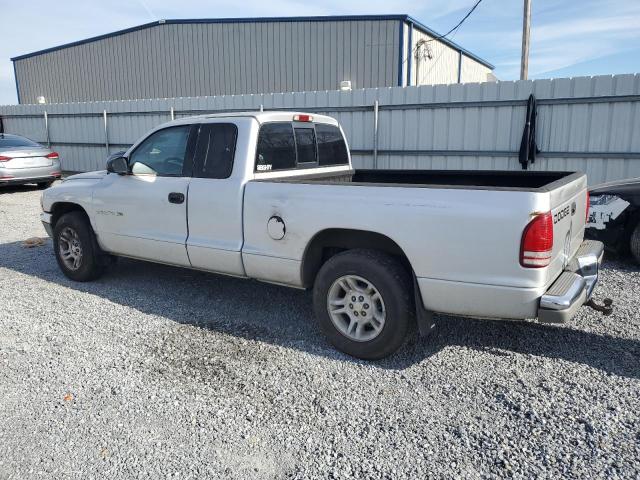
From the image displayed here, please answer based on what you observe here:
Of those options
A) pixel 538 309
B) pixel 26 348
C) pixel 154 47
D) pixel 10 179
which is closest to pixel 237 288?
pixel 26 348

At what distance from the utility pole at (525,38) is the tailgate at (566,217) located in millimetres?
10178

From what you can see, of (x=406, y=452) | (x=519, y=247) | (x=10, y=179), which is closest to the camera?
(x=406, y=452)

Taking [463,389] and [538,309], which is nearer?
[538,309]

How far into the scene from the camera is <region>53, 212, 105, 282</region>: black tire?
18.9 feet

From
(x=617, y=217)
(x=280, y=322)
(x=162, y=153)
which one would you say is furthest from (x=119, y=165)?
(x=617, y=217)

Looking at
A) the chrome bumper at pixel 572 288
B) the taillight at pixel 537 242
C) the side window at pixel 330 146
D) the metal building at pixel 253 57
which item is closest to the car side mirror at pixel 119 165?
the side window at pixel 330 146

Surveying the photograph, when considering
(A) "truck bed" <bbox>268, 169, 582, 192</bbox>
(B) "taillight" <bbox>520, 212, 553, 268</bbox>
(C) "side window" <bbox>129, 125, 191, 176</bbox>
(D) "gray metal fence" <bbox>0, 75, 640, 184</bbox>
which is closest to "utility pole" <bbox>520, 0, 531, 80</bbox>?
(D) "gray metal fence" <bbox>0, 75, 640, 184</bbox>

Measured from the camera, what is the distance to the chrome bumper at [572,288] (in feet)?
10.6

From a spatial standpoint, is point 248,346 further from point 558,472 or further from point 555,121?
point 555,121

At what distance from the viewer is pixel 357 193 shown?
377 centimetres

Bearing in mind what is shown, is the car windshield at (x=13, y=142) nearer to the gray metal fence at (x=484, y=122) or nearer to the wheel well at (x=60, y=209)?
the gray metal fence at (x=484, y=122)

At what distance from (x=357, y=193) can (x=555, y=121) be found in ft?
21.6

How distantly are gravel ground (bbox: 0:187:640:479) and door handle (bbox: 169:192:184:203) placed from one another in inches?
40.8

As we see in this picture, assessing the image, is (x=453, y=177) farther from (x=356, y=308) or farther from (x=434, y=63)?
(x=434, y=63)
